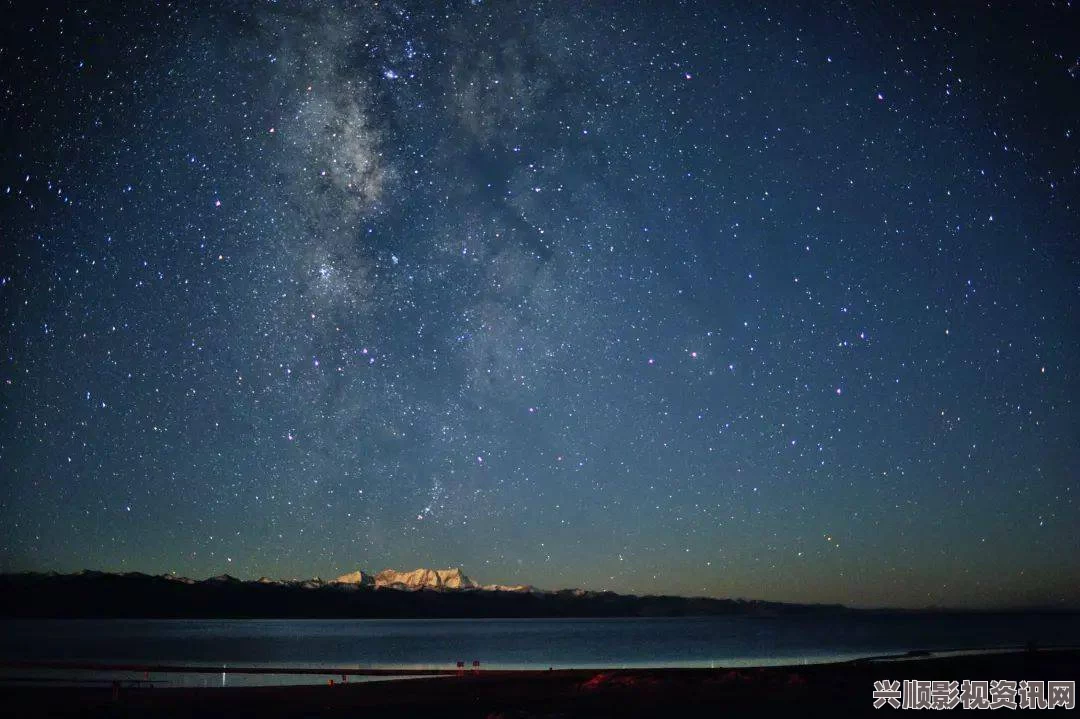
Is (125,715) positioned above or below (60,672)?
above

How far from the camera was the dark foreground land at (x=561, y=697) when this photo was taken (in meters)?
19.9

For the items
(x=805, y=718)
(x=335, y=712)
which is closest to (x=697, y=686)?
(x=805, y=718)

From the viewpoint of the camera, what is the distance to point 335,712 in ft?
72.6

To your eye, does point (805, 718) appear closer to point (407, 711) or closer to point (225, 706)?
point (407, 711)

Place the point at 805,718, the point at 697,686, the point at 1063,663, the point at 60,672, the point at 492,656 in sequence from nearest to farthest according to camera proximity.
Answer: the point at 805,718, the point at 697,686, the point at 1063,663, the point at 60,672, the point at 492,656

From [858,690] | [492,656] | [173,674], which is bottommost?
[492,656]

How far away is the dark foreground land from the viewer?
19922 mm

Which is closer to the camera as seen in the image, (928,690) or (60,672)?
(928,690)

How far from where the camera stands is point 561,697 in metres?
23.2

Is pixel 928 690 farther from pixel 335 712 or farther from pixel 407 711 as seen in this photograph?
pixel 335 712

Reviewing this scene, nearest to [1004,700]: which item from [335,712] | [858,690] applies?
[858,690]

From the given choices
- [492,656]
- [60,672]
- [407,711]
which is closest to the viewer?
[407,711]

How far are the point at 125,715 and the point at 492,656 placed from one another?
2071 inches

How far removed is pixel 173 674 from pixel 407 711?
33.3 m
